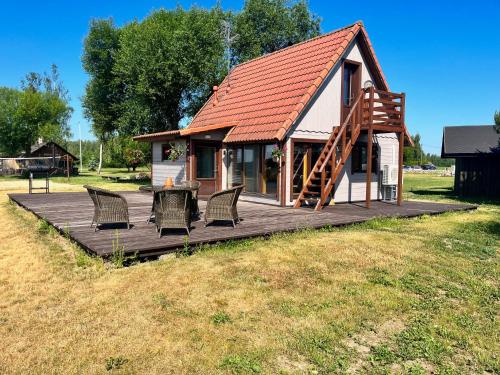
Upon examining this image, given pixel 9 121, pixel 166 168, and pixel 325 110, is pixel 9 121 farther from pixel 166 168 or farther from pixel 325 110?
pixel 325 110

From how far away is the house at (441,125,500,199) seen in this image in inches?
840

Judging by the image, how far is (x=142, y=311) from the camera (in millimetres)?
4324

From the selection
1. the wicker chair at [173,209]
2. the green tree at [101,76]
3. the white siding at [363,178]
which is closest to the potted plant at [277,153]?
the white siding at [363,178]

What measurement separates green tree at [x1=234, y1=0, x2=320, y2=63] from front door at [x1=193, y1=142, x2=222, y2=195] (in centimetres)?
1900

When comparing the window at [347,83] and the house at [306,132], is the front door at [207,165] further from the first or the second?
the window at [347,83]

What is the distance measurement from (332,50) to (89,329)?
12629mm

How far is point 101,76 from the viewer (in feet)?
93.5

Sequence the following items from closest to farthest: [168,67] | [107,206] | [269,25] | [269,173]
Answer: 1. [107,206]
2. [269,173]
3. [168,67]
4. [269,25]

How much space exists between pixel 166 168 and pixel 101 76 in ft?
50.1

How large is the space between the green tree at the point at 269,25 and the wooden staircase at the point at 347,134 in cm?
2078

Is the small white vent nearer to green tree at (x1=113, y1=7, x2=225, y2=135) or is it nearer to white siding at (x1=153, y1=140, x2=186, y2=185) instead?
white siding at (x1=153, y1=140, x2=186, y2=185)

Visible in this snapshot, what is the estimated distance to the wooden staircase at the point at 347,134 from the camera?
1216cm

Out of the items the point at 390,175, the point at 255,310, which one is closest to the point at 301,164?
the point at 390,175

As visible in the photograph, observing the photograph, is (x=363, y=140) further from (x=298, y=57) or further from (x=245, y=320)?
(x=245, y=320)
